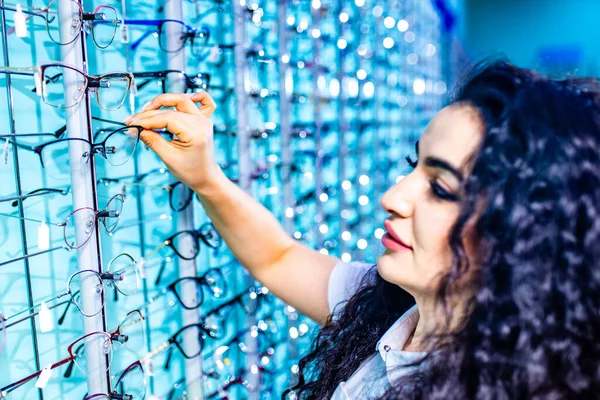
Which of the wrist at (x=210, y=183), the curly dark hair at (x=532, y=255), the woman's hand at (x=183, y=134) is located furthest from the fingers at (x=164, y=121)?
the curly dark hair at (x=532, y=255)

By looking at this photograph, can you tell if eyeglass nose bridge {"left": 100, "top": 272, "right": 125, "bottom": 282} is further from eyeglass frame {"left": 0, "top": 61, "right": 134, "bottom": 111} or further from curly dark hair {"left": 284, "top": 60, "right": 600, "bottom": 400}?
curly dark hair {"left": 284, "top": 60, "right": 600, "bottom": 400}

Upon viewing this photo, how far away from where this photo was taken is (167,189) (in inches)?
43.8

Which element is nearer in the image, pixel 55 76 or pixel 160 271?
pixel 55 76

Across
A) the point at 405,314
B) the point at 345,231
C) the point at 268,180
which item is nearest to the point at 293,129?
the point at 268,180

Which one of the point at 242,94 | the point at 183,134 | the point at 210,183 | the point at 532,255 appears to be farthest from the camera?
the point at 242,94

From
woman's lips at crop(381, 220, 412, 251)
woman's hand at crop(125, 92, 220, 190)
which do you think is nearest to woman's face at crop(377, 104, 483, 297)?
woman's lips at crop(381, 220, 412, 251)

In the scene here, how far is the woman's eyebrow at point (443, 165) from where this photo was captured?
0.74 m

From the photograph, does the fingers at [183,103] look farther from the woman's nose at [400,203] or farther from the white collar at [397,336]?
the white collar at [397,336]

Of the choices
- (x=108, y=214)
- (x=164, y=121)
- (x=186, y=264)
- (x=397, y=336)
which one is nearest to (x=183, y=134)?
(x=164, y=121)

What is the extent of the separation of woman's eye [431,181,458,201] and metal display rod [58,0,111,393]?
1.75ft

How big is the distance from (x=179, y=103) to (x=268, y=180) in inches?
29.2

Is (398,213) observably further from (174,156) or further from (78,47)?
(78,47)

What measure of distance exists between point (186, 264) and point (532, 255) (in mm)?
736

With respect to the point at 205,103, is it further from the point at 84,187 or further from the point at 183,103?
the point at 84,187
